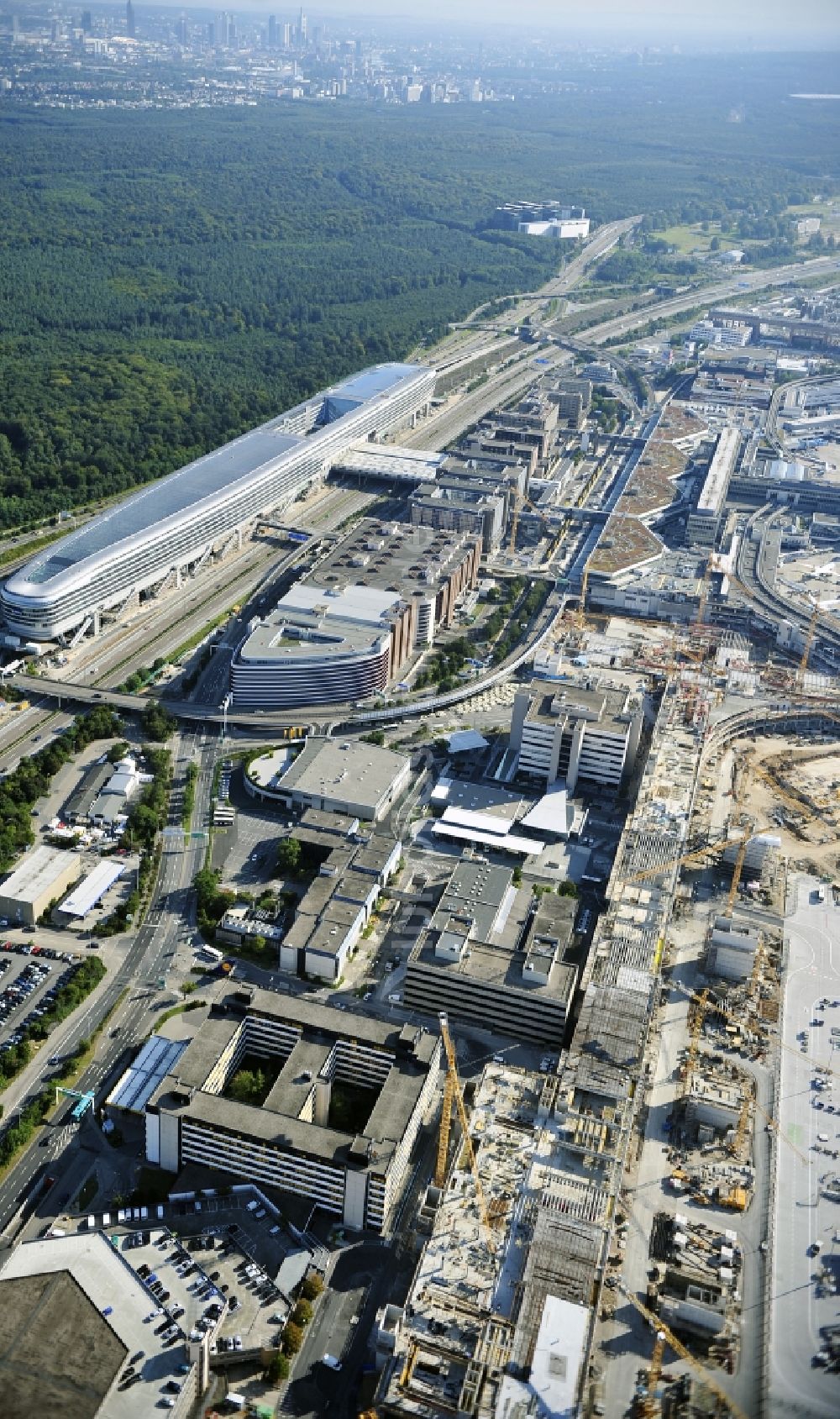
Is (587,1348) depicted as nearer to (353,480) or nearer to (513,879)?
(513,879)

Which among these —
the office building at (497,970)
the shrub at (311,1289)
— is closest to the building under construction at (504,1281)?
the shrub at (311,1289)

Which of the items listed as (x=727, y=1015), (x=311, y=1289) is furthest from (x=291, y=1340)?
(x=727, y=1015)

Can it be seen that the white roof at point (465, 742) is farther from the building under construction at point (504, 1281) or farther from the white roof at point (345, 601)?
the building under construction at point (504, 1281)

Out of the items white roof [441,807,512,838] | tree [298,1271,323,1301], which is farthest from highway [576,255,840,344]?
tree [298,1271,323,1301]

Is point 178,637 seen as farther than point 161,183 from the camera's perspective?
No

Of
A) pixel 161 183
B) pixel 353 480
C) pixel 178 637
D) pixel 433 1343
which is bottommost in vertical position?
pixel 433 1343

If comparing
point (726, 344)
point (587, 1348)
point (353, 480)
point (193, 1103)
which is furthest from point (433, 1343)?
point (726, 344)

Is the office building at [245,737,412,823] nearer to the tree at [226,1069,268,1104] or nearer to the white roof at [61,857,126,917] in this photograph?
the white roof at [61,857,126,917]

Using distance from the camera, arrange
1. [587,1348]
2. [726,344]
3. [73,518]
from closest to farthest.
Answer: [587,1348]
[73,518]
[726,344]
